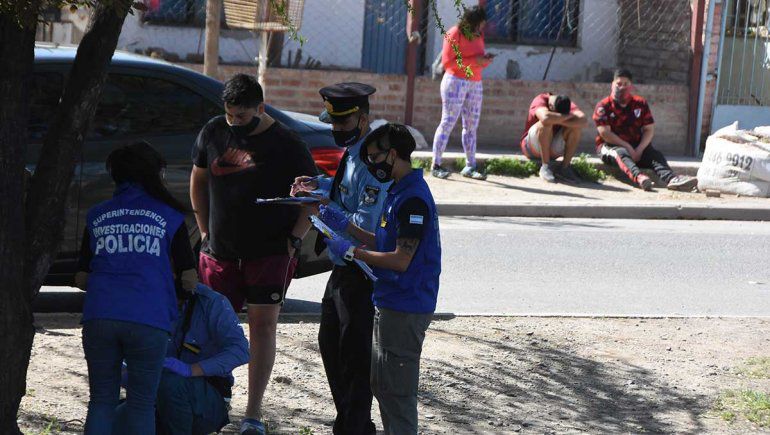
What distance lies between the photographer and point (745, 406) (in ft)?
20.0

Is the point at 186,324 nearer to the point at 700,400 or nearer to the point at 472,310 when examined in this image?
the point at 700,400

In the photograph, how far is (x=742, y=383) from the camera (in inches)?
256

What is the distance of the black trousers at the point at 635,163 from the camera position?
14234 mm

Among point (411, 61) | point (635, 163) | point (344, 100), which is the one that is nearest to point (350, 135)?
point (344, 100)

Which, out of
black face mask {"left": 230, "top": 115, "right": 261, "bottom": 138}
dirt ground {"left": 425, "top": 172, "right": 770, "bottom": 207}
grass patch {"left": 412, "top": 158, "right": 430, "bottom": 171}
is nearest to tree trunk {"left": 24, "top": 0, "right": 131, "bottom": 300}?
black face mask {"left": 230, "top": 115, "right": 261, "bottom": 138}

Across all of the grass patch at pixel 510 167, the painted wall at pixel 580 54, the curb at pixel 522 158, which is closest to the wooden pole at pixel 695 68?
the curb at pixel 522 158

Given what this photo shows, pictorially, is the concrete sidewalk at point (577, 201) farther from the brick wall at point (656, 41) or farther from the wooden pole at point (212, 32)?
the brick wall at point (656, 41)

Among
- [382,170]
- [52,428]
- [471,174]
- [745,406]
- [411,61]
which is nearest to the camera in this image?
[382,170]

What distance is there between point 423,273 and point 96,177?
2.99 metres

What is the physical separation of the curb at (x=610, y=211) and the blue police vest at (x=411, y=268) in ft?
24.9

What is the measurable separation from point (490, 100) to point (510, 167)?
6.41 ft

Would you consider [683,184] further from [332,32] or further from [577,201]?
[332,32]

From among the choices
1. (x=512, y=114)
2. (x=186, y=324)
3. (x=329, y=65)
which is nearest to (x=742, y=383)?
Result: (x=186, y=324)

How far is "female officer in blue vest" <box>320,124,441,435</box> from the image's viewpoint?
4672mm
